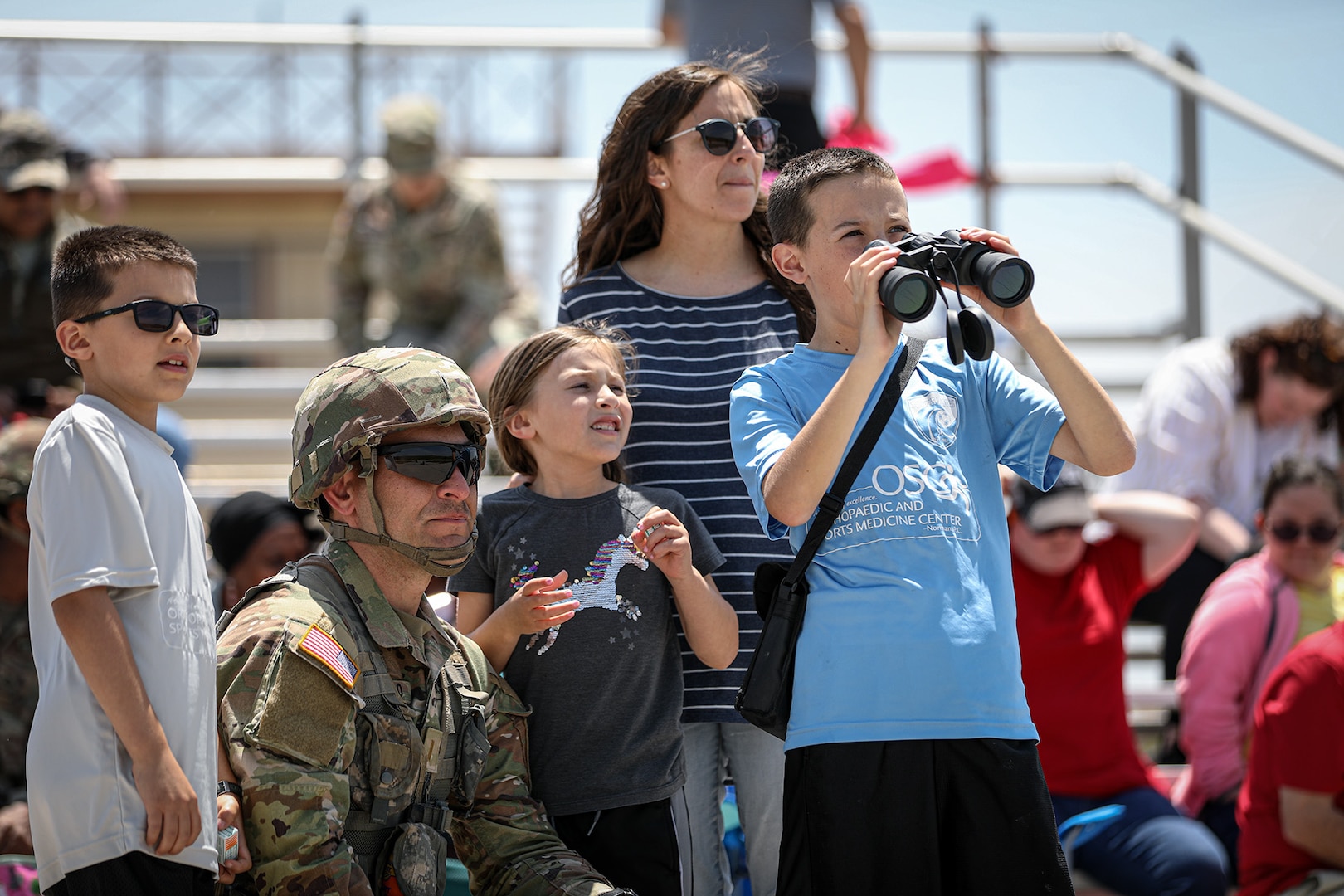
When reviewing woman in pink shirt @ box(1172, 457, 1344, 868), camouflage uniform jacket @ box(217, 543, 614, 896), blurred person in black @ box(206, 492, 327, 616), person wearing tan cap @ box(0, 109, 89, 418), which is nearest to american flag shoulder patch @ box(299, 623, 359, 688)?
camouflage uniform jacket @ box(217, 543, 614, 896)

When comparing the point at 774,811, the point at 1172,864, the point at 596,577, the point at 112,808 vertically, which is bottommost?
the point at 1172,864

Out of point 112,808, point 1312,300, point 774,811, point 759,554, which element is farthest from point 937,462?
point 1312,300

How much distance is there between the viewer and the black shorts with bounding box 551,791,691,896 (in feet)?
9.36

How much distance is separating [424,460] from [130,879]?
923 millimetres

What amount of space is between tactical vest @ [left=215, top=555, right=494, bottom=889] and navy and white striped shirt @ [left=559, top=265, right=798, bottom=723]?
53 centimetres

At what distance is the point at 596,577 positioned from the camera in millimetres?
2932

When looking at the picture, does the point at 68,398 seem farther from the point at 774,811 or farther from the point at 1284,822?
the point at 1284,822

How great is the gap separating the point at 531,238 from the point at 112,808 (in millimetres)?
5787

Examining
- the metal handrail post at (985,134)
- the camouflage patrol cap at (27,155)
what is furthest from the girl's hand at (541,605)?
the metal handrail post at (985,134)

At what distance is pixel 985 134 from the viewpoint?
7.30 meters

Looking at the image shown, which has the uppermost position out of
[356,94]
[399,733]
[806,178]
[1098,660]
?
[356,94]

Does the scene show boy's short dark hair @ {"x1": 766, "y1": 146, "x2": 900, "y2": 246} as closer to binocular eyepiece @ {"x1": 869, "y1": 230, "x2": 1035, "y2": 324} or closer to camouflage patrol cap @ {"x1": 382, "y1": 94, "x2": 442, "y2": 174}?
binocular eyepiece @ {"x1": 869, "y1": 230, "x2": 1035, "y2": 324}

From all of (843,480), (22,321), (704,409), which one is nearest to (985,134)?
(704,409)

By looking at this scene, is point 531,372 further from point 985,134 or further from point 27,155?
point 985,134
